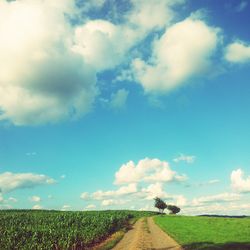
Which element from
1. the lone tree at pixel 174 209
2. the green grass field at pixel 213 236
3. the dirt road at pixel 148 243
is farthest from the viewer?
the lone tree at pixel 174 209

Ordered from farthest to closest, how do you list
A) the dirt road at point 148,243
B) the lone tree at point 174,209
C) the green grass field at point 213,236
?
the lone tree at point 174,209 < the dirt road at point 148,243 < the green grass field at point 213,236

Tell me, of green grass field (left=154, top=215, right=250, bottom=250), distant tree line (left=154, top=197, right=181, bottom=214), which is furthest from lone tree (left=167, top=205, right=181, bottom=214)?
green grass field (left=154, top=215, right=250, bottom=250)

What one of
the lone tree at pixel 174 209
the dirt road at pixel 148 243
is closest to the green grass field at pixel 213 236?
the dirt road at pixel 148 243

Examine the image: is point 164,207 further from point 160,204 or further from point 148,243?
point 148,243

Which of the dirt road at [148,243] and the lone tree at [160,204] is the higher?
the lone tree at [160,204]

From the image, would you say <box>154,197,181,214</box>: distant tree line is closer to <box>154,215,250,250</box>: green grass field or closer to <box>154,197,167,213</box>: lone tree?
<box>154,197,167,213</box>: lone tree

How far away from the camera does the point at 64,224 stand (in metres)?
59.4

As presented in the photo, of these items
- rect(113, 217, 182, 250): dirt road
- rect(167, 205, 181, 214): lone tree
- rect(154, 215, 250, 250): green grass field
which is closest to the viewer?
rect(154, 215, 250, 250): green grass field

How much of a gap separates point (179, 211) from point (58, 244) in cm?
16119

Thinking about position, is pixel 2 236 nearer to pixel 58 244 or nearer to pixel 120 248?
pixel 58 244

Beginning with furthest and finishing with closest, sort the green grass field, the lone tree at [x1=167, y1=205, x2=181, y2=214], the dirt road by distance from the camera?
the lone tree at [x1=167, y1=205, x2=181, y2=214] < the dirt road < the green grass field

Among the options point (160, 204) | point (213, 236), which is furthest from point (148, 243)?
point (160, 204)

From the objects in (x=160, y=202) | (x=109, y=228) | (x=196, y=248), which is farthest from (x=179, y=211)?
(x=196, y=248)

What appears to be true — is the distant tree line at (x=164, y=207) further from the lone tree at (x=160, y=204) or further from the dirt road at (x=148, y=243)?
the dirt road at (x=148, y=243)
